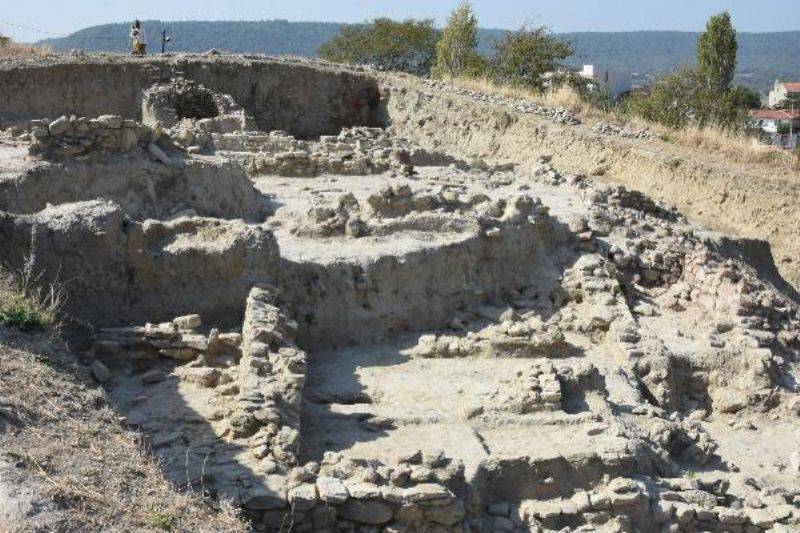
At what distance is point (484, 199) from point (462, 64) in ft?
78.0

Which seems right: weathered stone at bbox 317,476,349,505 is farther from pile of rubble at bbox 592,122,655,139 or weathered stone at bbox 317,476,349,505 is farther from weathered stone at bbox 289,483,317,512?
pile of rubble at bbox 592,122,655,139

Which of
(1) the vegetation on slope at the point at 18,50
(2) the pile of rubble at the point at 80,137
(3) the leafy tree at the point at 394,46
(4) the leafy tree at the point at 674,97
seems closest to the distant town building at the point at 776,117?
(3) the leafy tree at the point at 394,46

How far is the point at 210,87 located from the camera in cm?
2333

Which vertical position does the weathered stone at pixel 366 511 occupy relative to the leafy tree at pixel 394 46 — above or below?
below

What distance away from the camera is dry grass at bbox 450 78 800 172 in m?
20.1

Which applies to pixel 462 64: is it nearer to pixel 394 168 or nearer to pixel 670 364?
pixel 394 168

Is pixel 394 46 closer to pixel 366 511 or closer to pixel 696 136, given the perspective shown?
pixel 696 136

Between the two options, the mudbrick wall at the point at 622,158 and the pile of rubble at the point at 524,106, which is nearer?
the mudbrick wall at the point at 622,158

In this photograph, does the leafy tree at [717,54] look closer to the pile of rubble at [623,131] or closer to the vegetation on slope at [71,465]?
the pile of rubble at [623,131]

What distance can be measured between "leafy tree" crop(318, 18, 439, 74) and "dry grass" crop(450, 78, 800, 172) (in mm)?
21653

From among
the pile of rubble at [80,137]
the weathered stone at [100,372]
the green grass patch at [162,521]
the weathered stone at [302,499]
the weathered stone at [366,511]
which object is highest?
the pile of rubble at [80,137]

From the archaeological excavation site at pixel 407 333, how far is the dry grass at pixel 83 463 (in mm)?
304

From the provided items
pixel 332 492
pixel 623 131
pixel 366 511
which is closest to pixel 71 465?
pixel 332 492

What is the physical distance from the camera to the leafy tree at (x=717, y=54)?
31.5 meters
